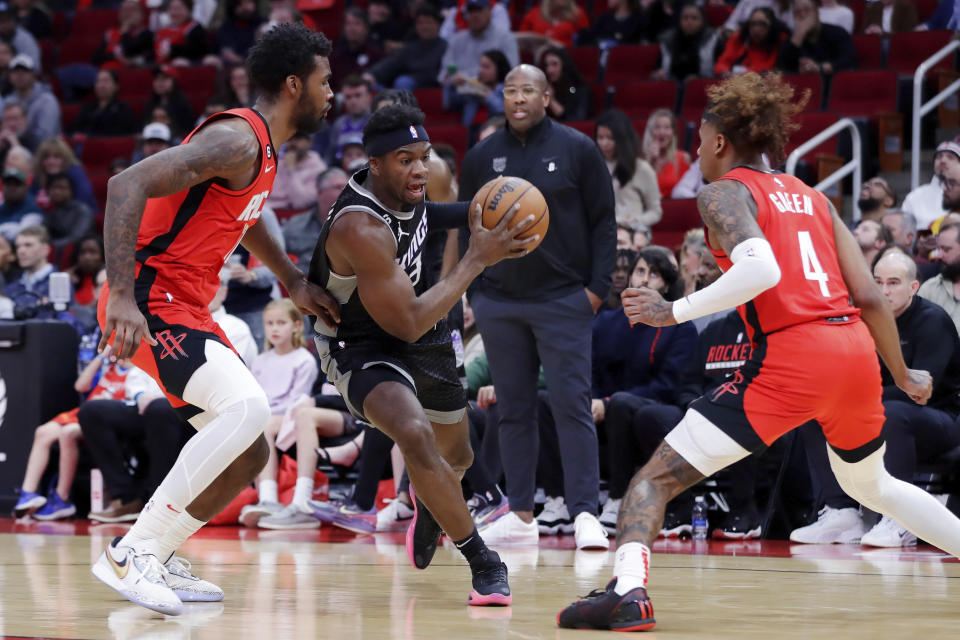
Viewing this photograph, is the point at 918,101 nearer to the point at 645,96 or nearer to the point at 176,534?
the point at 645,96

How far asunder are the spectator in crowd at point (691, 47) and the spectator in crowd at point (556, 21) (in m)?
1.31

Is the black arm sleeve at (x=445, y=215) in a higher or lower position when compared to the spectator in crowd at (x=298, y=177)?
lower

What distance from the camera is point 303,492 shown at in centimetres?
750

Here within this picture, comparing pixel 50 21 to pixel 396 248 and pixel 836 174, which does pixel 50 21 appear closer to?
pixel 836 174

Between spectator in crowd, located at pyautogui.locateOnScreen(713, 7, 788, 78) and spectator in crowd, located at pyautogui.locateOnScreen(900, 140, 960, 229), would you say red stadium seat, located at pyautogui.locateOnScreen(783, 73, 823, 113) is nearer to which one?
spectator in crowd, located at pyautogui.locateOnScreen(713, 7, 788, 78)

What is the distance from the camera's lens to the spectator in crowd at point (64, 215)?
440 inches

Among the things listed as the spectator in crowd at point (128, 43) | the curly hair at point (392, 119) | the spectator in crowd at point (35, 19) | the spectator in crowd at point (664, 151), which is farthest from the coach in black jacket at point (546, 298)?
the spectator in crowd at point (35, 19)

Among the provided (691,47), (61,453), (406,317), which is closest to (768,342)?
(406,317)

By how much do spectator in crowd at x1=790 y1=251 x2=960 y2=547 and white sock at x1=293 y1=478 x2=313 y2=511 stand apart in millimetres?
2805

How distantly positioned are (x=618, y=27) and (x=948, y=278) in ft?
20.1

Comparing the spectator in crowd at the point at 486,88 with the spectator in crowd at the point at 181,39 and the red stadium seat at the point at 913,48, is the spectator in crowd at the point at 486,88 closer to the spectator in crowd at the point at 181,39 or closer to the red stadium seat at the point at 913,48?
the red stadium seat at the point at 913,48

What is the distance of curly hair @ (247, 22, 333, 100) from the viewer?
173 inches

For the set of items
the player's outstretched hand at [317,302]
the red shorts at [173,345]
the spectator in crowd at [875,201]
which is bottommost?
the red shorts at [173,345]

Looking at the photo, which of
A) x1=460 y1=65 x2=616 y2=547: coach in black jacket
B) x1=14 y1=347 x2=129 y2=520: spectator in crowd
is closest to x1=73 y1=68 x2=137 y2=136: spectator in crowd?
x1=14 y1=347 x2=129 y2=520: spectator in crowd
